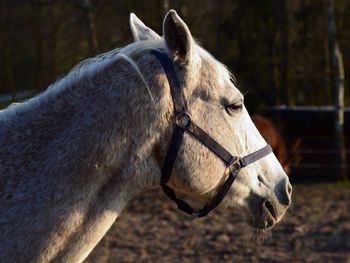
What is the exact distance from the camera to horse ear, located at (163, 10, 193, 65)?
2.78 meters

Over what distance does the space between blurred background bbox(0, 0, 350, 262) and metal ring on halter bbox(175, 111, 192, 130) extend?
10984 millimetres

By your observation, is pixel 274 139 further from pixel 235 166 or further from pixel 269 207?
pixel 235 166

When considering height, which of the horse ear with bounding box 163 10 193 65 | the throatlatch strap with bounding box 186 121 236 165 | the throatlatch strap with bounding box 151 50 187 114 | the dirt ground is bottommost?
the dirt ground

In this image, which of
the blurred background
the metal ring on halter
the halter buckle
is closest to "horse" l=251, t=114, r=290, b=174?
the blurred background

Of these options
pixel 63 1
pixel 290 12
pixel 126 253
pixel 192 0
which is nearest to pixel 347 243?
pixel 126 253

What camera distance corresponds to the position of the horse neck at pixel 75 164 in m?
2.67

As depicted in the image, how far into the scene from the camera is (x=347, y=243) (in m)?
8.09

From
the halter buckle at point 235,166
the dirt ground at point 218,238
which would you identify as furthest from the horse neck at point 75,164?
the dirt ground at point 218,238

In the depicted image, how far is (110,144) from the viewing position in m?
2.77

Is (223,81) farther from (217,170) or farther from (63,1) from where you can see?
(63,1)

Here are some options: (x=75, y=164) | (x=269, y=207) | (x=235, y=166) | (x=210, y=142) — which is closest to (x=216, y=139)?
(x=210, y=142)

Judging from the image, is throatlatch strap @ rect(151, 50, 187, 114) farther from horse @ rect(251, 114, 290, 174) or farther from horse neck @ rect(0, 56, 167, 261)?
horse @ rect(251, 114, 290, 174)

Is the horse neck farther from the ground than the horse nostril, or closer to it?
farther from the ground

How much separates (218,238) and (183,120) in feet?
18.6
